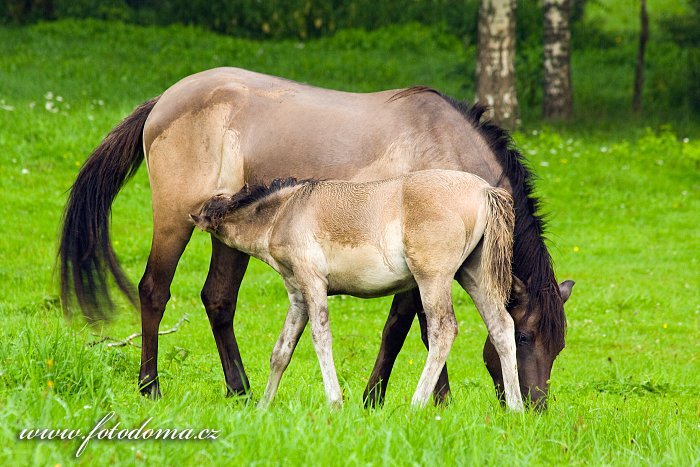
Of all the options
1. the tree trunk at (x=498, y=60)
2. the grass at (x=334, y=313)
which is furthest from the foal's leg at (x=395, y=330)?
the tree trunk at (x=498, y=60)

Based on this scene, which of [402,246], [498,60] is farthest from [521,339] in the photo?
[498,60]

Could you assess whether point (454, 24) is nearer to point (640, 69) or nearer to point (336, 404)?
point (640, 69)

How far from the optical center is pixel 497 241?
534 cm

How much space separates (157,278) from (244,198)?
4.63 feet

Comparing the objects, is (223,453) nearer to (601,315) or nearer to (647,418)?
(647,418)

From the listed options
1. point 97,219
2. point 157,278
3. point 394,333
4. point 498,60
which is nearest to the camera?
point 394,333

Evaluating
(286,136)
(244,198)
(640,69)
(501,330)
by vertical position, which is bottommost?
(640,69)

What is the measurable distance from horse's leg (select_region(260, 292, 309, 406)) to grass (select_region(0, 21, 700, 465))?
22 cm

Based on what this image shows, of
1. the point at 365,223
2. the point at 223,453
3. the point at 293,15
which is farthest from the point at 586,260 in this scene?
the point at 293,15

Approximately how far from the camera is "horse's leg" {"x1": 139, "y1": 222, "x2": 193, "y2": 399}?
6699mm

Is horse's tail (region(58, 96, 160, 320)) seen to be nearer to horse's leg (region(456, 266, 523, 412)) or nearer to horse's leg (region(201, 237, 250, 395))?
horse's leg (region(201, 237, 250, 395))

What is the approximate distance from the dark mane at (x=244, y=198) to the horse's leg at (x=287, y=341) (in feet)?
1.84

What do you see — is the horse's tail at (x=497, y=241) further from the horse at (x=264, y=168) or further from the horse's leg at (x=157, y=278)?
the horse's leg at (x=157, y=278)

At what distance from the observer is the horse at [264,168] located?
235 inches
